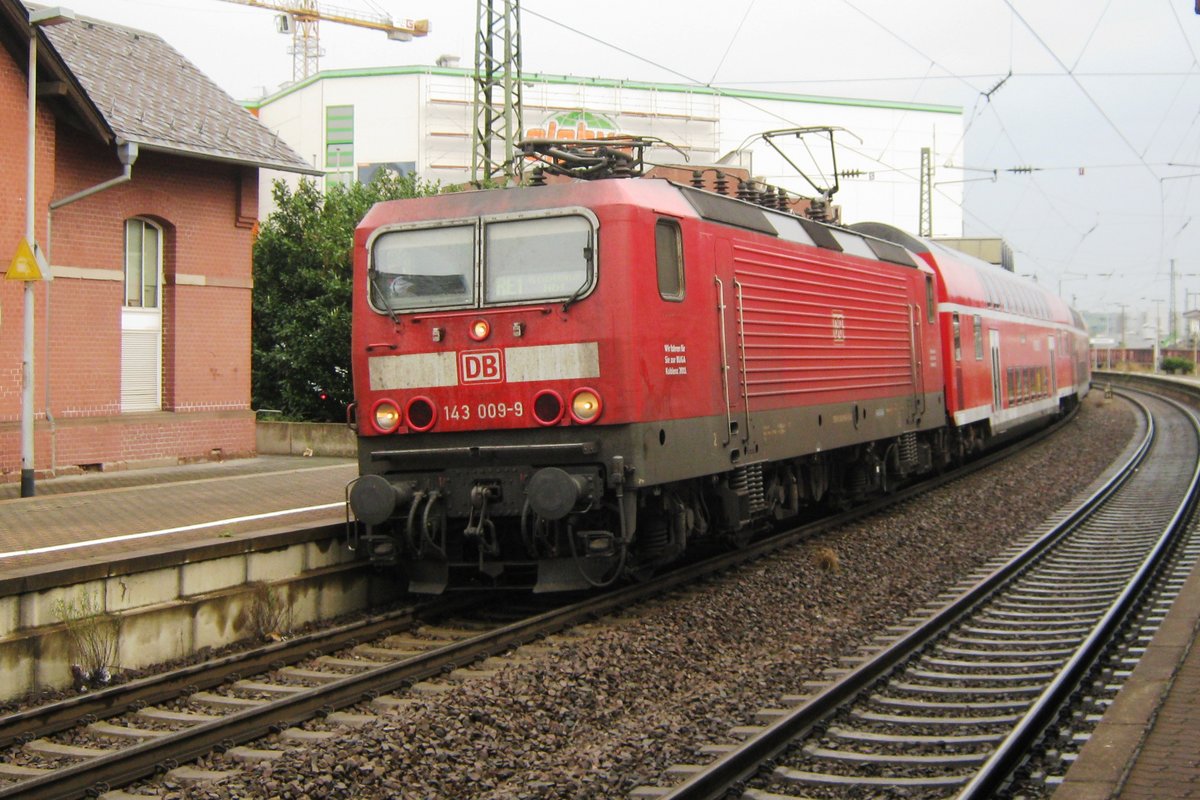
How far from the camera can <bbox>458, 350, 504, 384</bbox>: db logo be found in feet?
31.0

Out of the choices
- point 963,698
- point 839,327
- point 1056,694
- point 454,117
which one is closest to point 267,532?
Answer: point 963,698

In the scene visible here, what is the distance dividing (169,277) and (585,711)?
11.8m

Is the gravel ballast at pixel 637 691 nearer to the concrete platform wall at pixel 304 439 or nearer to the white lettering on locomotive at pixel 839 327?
the white lettering on locomotive at pixel 839 327

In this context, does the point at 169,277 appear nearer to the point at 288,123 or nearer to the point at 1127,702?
the point at 1127,702

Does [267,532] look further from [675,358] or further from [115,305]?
[115,305]

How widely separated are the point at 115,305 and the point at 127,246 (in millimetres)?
1032

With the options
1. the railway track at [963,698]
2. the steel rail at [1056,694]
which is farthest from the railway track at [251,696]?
the steel rail at [1056,694]

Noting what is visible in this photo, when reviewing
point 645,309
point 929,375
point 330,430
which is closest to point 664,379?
point 645,309

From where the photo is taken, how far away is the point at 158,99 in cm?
1711

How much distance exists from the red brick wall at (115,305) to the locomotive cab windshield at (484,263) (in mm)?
6449

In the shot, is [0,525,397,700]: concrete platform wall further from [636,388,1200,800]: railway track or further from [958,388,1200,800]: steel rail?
[958,388,1200,800]: steel rail

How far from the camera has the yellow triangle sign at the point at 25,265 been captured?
1269 centimetres

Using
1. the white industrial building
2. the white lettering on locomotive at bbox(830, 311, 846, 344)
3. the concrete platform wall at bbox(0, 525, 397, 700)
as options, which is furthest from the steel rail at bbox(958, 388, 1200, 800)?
the white industrial building

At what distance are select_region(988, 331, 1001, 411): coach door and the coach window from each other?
43.7ft
